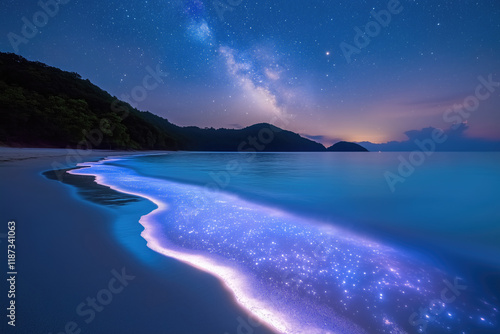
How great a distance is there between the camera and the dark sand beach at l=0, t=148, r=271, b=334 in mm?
1713

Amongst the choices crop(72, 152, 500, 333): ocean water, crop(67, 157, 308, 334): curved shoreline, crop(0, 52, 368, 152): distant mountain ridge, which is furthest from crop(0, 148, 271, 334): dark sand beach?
crop(0, 52, 368, 152): distant mountain ridge

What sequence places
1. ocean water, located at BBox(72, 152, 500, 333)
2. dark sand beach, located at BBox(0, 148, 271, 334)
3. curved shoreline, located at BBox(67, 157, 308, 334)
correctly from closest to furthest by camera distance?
1. dark sand beach, located at BBox(0, 148, 271, 334)
2. curved shoreline, located at BBox(67, 157, 308, 334)
3. ocean water, located at BBox(72, 152, 500, 333)

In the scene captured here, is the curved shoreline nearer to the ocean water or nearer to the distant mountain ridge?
the ocean water

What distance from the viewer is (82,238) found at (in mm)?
3367

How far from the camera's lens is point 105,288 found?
2.15 meters

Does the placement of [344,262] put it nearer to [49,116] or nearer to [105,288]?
[105,288]

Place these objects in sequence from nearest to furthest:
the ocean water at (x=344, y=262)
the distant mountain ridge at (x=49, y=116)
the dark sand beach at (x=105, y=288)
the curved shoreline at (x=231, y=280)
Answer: the dark sand beach at (x=105, y=288) < the curved shoreline at (x=231, y=280) < the ocean water at (x=344, y=262) < the distant mountain ridge at (x=49, y=116)

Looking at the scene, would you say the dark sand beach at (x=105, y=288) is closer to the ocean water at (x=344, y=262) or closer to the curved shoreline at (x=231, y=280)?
the curved shoreline at (x=231, y=280)

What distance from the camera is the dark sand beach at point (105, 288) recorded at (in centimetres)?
171

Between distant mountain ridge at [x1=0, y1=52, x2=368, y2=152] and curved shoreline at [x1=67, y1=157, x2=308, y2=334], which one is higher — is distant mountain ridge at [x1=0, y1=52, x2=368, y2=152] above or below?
above

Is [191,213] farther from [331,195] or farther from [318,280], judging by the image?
[331,195]

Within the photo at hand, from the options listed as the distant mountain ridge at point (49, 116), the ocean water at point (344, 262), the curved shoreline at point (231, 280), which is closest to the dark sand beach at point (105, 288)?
the curved shoreline at point (231, 280)

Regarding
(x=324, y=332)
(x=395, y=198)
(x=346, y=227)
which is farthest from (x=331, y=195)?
(x=324, y=332)

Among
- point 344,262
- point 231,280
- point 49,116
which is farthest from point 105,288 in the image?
point 49,116
